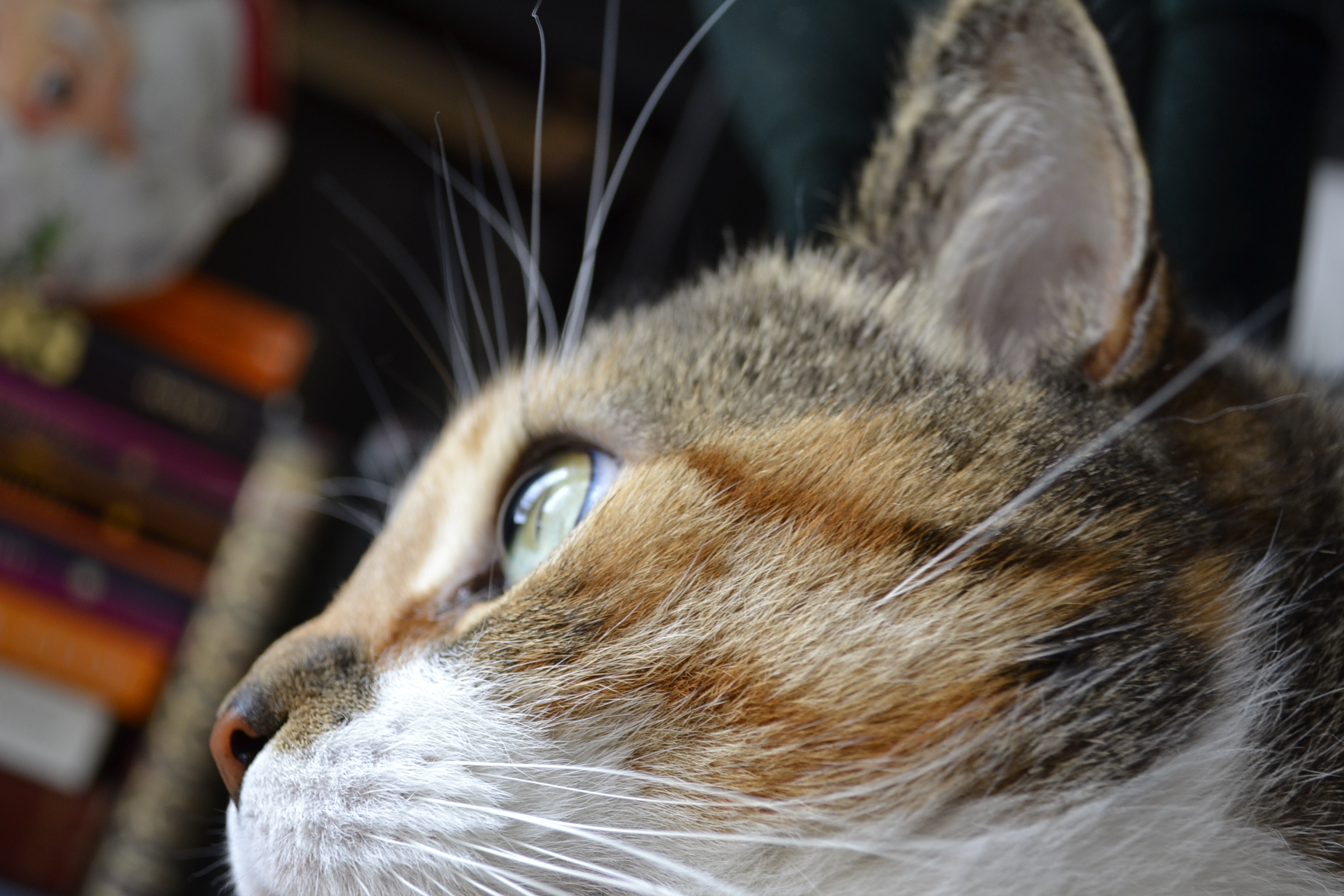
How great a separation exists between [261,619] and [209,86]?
69cm

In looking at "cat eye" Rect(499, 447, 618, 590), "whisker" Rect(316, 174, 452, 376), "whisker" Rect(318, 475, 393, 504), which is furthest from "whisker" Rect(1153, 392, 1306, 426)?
"whisker" Rect(316, 174, 452, 376)

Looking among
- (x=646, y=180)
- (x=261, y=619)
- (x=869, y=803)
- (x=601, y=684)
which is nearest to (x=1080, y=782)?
(x=869, y=803)

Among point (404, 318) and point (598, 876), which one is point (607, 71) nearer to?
point (404, 318)

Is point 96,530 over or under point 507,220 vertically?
under

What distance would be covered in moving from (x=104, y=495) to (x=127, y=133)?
0.47 metres

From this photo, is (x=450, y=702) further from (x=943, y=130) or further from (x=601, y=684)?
(x=943, y=130)

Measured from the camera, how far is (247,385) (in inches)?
52.1

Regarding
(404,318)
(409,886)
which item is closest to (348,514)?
(404,318)

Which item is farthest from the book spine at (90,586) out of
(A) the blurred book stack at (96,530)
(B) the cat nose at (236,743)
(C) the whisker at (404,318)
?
(B) the cat nose at (236,743)

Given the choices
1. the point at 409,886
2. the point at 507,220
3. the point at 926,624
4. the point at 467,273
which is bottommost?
the point at 409,886

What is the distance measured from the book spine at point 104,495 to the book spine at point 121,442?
0.02m

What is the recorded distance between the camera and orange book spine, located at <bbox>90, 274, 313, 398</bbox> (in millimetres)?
1304

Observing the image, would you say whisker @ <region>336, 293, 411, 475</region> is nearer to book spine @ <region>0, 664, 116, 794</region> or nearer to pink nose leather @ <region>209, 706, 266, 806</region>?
pink nose leather @ <region>209, 706, 266, 806</region>

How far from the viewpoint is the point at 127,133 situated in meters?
1.18
